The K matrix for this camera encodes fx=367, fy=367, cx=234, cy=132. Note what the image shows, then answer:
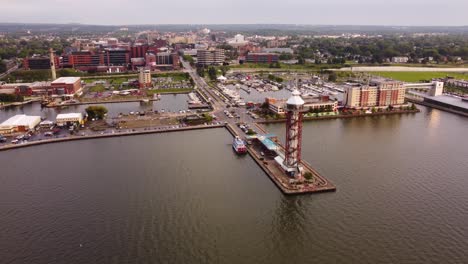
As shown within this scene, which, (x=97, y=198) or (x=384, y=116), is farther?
(x=384, y=116)

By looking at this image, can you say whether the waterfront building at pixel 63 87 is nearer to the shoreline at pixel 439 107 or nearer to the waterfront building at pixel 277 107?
the waterfront building at pixel 277 107

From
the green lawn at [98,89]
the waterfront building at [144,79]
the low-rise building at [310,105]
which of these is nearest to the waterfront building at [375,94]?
the low-rise building at [310,105]

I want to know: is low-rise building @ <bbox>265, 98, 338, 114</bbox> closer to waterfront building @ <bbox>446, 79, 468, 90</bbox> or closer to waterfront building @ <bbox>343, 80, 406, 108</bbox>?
waterfront building @ <bbox>343, 80, 406, 108</bbox>

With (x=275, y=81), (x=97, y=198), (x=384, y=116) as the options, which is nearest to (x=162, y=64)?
(x=275, y=81)

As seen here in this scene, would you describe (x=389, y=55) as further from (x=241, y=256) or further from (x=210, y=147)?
(x=241, y=256)

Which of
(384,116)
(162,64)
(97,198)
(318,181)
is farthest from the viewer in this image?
(162,64)

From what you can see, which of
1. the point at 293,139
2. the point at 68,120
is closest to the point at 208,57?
the point at 68,120
